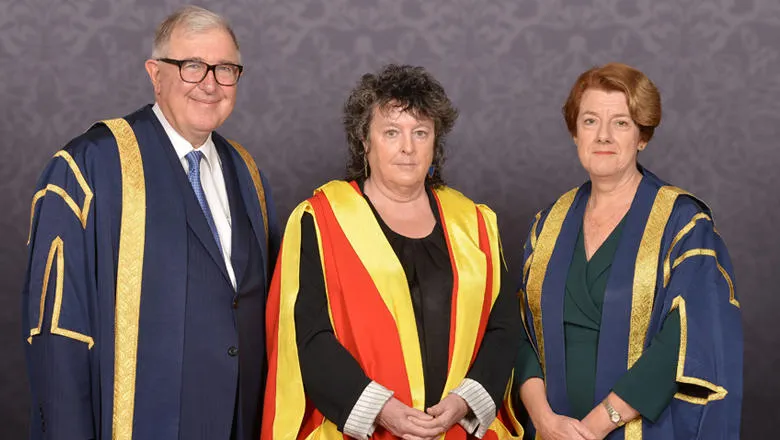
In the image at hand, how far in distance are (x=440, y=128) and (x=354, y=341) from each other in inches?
27.2

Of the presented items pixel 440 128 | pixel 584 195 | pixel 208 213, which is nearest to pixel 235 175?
pixel 208 213

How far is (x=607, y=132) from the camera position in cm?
283

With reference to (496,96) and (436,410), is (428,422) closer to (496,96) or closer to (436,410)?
(436,410)

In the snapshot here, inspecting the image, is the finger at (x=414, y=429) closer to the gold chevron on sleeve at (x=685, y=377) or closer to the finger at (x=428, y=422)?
the finger at (x=428, y=422)

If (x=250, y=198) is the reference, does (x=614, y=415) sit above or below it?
below

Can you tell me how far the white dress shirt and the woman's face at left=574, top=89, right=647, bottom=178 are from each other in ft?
3.62

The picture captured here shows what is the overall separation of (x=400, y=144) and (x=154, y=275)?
31.3 inches

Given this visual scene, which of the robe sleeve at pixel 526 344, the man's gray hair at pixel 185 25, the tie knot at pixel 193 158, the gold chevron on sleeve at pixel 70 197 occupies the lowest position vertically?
the robe sleeve at pixel 526 344

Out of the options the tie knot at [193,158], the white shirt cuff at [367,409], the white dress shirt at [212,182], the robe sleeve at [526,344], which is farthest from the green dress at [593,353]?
the tie knot at [193,158]

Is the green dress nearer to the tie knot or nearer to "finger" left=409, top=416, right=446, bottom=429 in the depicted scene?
"finger" left=409, top=416, right=446, bottom=429

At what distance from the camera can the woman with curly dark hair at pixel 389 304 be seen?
2662 mm

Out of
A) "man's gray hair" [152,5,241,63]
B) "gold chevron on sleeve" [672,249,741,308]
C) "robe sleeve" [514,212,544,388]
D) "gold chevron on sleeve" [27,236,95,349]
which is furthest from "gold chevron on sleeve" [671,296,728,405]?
"gold chevron on sleeve" [27,236,95,349]

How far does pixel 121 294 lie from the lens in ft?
8.49

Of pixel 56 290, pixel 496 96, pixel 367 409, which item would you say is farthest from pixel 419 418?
pixel 496 96
